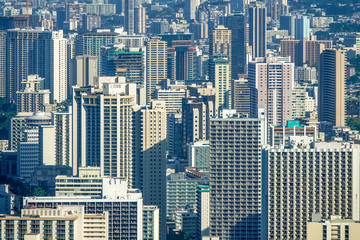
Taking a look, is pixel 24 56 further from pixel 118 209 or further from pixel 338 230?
pixel 338 230

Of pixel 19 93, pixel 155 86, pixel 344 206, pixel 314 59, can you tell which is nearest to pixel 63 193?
pixel 344 206

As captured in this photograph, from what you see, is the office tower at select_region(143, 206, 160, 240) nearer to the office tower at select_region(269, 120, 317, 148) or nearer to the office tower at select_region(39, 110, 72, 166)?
the office tower at select_region(39, 110, 72, 166)

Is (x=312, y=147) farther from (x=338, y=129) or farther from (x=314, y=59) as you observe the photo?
(x=314, y=59)

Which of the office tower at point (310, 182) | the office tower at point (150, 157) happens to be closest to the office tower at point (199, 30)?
the office tower at point (150, 157)

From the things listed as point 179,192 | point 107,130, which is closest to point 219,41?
point 179,192

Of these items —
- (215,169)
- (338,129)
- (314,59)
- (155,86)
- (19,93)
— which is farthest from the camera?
(314,59)
